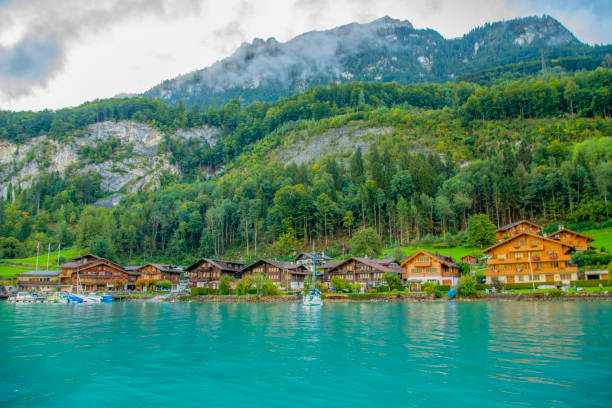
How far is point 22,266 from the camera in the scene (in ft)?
392

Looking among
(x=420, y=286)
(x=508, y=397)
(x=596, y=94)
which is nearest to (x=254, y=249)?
(x=420, y=286)

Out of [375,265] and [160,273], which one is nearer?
[375,265]

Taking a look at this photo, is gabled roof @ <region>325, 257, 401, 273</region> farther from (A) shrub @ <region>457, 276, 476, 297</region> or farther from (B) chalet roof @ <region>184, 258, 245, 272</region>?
(B) chalet roof @ <region>184, 258, 245, 272</region>

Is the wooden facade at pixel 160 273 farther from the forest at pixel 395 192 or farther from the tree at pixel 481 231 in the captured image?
the tree at pixel 481 231

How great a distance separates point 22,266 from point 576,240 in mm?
143348

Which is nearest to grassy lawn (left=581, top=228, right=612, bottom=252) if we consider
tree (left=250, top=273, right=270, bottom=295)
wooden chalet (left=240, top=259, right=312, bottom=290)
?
wooden chalet (left=240, top=259, right=312, bottom=290)

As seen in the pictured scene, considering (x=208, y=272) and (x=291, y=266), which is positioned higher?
(x=291, y=266)

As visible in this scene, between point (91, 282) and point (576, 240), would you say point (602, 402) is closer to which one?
point (576, 240)

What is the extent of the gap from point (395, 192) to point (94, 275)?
87840 mm

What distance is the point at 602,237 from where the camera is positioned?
76.3 meters

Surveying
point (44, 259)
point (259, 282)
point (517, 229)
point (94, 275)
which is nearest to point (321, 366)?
point (259, 282)

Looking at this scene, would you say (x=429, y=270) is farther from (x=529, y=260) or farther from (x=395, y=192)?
(x=395, y=192)

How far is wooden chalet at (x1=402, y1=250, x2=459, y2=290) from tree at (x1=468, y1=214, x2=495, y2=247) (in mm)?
14936

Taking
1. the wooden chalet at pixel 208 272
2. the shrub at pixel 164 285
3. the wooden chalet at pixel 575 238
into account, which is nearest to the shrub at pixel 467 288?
the wooden chalet at pixel 575 238
